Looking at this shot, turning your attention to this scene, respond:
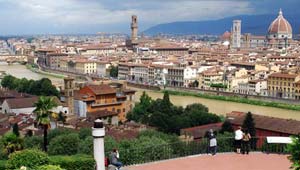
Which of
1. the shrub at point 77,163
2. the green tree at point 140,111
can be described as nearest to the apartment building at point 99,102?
the green tree at point 140,111

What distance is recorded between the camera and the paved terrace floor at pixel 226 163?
5.96 metres

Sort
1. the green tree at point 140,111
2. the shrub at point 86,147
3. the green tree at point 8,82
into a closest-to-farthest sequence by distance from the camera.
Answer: the shrub at point 86,147
the green tree at point 140,111
the green tree at point 8,82

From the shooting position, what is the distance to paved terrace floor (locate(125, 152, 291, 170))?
19.6 feet

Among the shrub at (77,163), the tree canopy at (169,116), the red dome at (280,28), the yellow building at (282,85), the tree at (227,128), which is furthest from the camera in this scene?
the red dome at (280,28)

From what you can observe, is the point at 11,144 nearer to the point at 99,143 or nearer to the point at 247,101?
the point at 99,143

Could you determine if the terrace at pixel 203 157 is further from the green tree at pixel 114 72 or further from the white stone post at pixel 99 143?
the green tree at pixel 114 72

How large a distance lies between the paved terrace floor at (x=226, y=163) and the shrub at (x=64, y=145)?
5.84 meters

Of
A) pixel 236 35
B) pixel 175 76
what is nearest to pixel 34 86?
pixel 175 76

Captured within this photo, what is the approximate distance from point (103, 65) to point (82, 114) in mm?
31405

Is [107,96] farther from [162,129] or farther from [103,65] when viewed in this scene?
[103,65]

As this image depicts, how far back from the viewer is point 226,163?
20.3 ft

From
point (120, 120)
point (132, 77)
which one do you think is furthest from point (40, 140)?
point (132, 77)

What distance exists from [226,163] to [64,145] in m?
6.44

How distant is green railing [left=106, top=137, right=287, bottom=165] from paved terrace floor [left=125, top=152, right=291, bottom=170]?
0.77 ft
